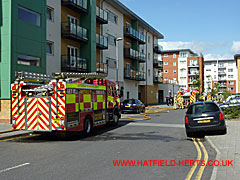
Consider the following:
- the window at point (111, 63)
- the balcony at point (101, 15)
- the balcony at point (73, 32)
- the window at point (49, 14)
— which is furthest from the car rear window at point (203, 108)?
the window at point (111, 63)

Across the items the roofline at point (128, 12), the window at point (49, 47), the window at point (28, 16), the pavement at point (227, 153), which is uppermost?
the roofline at point (128, 12)

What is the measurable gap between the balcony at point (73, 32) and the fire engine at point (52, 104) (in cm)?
1214

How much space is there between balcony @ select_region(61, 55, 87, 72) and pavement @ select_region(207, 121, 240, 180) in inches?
634

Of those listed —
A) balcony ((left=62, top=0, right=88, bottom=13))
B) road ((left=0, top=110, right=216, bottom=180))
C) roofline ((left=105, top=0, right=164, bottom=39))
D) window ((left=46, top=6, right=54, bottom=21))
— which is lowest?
road ((left=0, top=110, right=216, bottom=180))

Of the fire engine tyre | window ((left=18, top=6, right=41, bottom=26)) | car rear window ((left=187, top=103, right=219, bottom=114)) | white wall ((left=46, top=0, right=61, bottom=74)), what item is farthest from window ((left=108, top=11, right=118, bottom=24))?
car rear window ((left=187, top=103, right=219, bottom=114))

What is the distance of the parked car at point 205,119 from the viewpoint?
11.6m

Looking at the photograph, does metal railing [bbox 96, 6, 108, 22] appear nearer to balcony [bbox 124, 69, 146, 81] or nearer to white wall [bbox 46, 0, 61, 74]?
white wall [bbox 46, 0, 61, 74]

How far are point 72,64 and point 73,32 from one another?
286 cm

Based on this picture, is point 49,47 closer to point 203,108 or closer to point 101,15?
point 101,15

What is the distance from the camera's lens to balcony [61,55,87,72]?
2447cm

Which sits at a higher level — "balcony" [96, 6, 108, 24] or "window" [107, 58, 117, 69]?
"balcony" [96, 6, 108, 24]

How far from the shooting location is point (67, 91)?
10.8 metres

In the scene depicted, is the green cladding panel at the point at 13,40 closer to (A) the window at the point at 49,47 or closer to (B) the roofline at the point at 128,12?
(A) the window at the point at 49,47

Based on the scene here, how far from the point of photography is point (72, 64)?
25.1 metres
